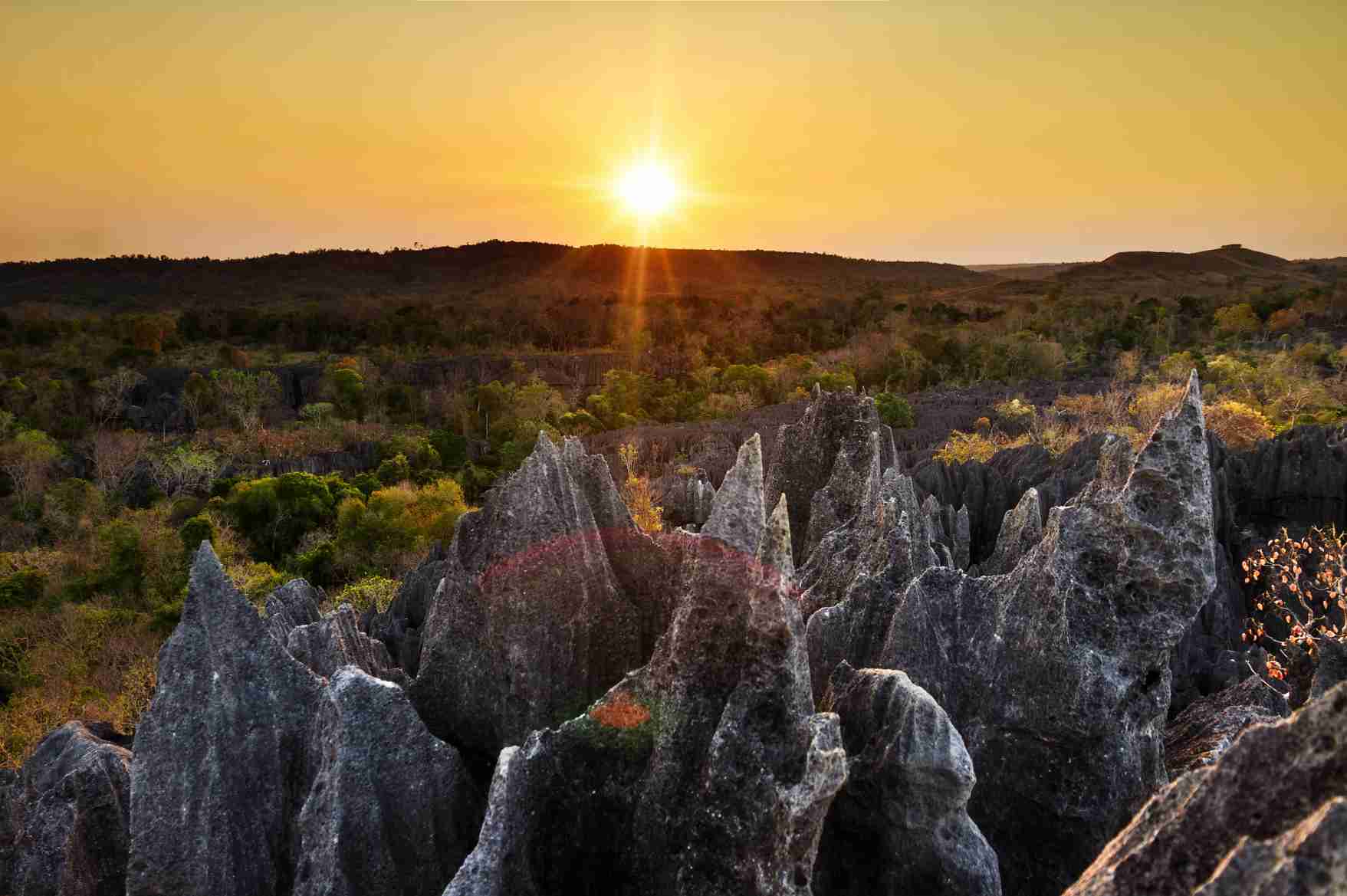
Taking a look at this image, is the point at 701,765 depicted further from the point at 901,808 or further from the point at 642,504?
the point at 642,504

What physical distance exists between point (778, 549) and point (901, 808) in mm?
2193

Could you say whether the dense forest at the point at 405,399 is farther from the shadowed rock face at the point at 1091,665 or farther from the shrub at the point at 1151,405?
the shadowed rock face at the point at 1091,665

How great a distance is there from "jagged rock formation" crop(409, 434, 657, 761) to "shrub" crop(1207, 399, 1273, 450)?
111 feet

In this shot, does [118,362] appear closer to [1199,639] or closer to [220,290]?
[220,290]

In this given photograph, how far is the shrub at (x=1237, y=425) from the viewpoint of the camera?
34406 millimetres

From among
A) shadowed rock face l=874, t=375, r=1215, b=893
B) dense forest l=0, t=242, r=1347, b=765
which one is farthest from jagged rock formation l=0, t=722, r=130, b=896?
dense forest l=0, t=242, r=1347, b=765

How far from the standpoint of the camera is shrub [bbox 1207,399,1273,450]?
113ft

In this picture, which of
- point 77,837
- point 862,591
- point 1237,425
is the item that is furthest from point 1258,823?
point 1237,425

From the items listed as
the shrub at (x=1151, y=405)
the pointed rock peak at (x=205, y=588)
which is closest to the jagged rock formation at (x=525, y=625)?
the pointed rock peak at (x=205, y=588)

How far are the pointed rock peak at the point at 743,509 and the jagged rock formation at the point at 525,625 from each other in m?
2.24

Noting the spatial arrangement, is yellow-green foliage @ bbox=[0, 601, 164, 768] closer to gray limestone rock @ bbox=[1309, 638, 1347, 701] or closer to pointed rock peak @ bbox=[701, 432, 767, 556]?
pointed rock peak @ bbox=[701, 432, 767, 556]

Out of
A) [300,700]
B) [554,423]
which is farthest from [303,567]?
[300,700]

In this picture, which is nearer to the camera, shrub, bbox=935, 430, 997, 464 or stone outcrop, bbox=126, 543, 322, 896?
stone outcrop, bbox=126, 543, 322, 896

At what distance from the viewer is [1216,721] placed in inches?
337
